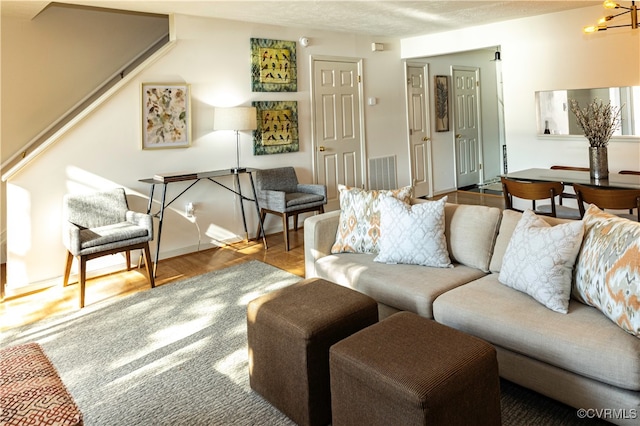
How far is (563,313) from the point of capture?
1.98 m

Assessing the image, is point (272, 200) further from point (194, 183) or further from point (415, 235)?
point (415, 235)

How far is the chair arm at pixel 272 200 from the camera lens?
4770mm

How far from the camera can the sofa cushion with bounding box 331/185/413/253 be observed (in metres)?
3.02

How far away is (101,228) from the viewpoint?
12.7 feet

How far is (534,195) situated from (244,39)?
342cm

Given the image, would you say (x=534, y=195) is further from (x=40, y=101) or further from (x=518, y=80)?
(x=40, y=101)

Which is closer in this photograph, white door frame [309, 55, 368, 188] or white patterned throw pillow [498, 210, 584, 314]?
white patterned throw pillow [498, 210, 584, 314]

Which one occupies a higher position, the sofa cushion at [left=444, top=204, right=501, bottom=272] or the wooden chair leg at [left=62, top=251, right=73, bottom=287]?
the sofa cushion at [left=444, top=204, right=501, bottom=272]

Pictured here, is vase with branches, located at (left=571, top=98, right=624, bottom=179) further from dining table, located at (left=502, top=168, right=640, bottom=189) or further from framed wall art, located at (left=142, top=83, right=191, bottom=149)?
framed wall art, located at (left=142, top=83, right=191, bottom=149)

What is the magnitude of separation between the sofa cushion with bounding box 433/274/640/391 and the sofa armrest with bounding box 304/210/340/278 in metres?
1.02

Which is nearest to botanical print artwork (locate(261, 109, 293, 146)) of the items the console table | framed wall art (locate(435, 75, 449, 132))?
the console table

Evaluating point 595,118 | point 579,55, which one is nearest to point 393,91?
point 579,55

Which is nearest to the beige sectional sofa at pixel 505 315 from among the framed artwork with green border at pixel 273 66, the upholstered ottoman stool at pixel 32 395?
the upholstered ottoman stool at pixel 32 395

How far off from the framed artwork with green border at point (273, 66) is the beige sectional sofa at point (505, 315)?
272 cm
